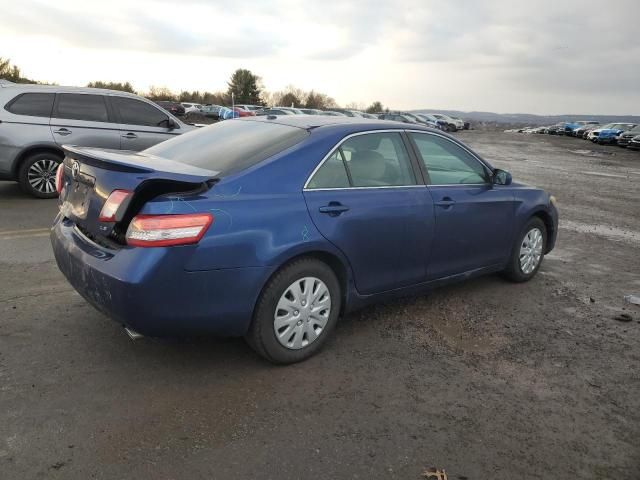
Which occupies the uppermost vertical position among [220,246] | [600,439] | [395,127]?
[395,127]

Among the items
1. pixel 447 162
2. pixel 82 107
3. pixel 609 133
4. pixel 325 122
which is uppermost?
pixel 609 133

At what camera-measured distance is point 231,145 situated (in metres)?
3.76

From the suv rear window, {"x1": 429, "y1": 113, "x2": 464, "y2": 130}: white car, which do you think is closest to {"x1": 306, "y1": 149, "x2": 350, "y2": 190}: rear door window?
the suv rear window

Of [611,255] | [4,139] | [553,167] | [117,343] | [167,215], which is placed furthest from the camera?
[553,167]

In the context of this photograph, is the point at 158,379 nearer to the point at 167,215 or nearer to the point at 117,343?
the point at 117,343

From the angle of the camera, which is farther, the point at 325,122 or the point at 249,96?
the point at 249,96

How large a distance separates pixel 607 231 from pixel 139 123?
7.94m

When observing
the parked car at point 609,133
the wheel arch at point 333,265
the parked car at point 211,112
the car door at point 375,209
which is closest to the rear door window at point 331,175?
the car door at point 375,209

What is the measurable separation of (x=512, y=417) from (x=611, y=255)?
15.7 ft

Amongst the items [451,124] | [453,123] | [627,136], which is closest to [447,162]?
[627,136]

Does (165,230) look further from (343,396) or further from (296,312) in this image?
(343,396)

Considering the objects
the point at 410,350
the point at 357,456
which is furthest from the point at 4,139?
the point at 357,456

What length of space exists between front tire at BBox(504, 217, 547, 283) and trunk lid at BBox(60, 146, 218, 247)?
10.8 feet

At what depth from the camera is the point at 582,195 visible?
12.5 m
